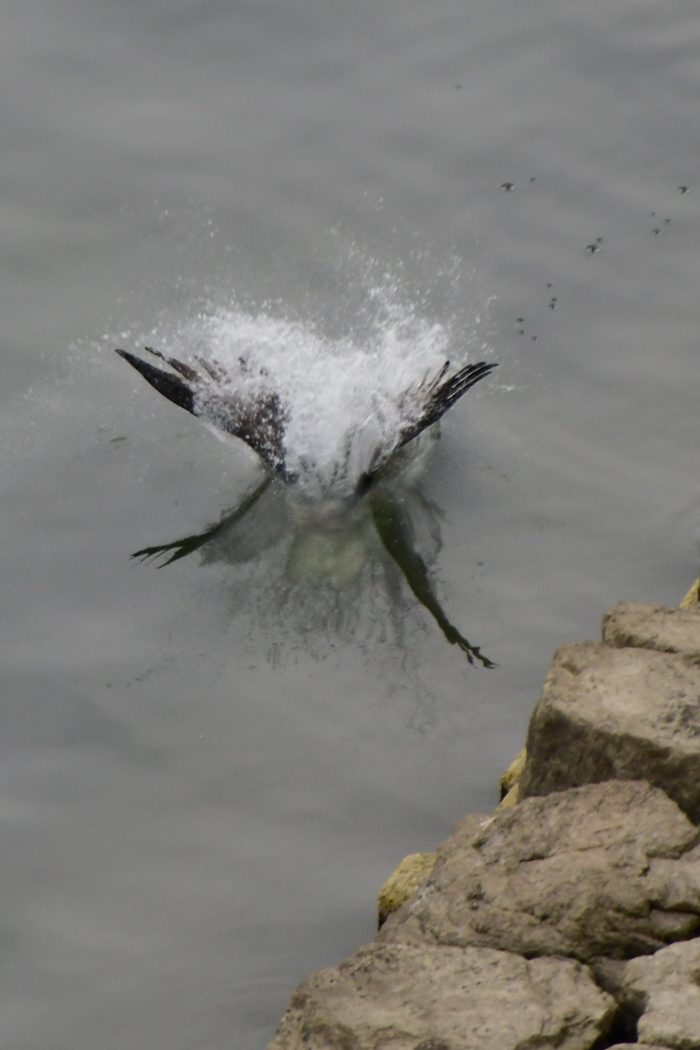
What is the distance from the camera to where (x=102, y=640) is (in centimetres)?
485

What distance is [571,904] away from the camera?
10.2 ft

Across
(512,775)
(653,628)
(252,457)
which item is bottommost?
(512,775)

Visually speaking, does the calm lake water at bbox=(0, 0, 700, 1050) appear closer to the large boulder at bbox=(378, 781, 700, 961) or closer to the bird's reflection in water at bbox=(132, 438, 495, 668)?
the bird's reflection in water at bbox=(132, 438, 495, 668)

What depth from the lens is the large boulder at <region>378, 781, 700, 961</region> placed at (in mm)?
3037

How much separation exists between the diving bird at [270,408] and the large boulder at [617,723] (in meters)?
1.89

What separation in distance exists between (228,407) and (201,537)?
50 cm

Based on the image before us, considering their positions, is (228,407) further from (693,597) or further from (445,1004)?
(445,1004)

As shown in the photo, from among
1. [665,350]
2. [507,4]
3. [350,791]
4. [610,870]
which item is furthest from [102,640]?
[507,4]

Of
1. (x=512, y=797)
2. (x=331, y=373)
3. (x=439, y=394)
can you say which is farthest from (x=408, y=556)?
(x=512, y=797)

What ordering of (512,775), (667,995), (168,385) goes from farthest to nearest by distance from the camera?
(168,385)
(512,775)
(667,995)

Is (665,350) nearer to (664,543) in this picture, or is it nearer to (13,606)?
(664,543)

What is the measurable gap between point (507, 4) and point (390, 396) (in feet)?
11.9

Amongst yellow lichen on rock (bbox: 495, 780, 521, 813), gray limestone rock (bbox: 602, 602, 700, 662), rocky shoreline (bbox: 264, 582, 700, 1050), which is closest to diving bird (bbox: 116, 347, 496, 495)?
yellow lichen on rock (bbox: 495, 780, 521, 813)

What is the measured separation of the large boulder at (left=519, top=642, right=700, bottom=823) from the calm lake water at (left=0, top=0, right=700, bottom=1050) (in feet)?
2.63
